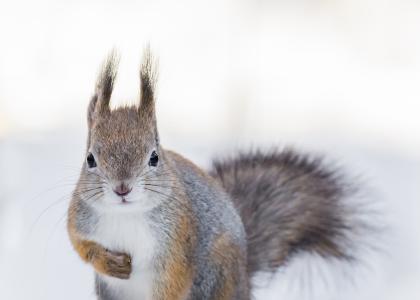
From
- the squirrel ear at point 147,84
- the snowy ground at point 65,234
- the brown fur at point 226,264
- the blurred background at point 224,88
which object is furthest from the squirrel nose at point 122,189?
the blurred background at point 224,88

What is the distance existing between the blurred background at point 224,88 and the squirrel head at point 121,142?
0.78 metres

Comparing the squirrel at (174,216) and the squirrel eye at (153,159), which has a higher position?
the squirrel eye at (153,159)

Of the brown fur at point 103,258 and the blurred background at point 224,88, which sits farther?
the blurred background at point 224,88

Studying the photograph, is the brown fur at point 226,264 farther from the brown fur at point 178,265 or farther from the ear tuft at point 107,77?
the ear tuft at point 107,77

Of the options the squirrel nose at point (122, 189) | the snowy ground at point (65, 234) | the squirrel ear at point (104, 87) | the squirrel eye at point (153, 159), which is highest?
the squirrel ear at point (104, 87)

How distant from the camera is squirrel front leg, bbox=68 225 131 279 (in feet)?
5.32

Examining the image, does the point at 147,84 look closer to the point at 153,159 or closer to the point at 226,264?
the point at 153,159

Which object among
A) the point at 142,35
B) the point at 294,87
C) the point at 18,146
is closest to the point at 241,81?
the point at 294,87

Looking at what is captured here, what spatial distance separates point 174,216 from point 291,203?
1.59ft

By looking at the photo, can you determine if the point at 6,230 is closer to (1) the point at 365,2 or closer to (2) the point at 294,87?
(2) the point at 294,87

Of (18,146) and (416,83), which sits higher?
(416,83)

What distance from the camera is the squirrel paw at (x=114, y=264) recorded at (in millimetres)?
1619

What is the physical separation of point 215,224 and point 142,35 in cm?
108

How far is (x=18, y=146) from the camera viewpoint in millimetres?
2748
